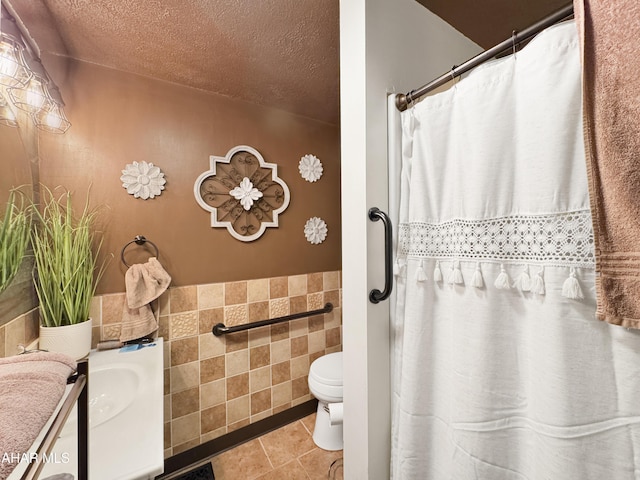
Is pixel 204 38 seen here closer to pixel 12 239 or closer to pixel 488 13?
pixel 12 239

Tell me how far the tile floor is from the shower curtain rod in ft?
6.54

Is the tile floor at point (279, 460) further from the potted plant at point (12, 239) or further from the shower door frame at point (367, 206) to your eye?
the potted plant at point (12, 239)

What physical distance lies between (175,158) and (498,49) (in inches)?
64.5

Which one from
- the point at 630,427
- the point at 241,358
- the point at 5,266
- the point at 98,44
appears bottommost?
the point at 241,358

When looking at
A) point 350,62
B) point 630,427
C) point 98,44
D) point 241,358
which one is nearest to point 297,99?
point 350,62

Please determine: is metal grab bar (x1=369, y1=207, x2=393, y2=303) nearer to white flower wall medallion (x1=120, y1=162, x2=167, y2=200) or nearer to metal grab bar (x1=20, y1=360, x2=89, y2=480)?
metal grab bar (x1=20, y1=360, x2=89, y2=480)

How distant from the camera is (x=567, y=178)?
0.55 metres

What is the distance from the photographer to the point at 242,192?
1.70 metres

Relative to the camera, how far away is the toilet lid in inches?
61.4

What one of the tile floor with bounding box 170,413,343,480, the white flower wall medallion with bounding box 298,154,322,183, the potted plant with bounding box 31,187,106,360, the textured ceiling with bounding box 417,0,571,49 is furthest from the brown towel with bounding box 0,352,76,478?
the textured ceiling with bounding box 417,0,571,49

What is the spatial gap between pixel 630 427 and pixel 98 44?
91.5 inches

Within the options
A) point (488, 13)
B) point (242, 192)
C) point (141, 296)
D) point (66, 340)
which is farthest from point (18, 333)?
point (488, 13)

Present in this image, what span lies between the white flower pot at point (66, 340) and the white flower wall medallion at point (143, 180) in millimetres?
733

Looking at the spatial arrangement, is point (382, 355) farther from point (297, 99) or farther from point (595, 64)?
point (297, 99)
